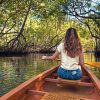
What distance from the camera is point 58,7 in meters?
17.2

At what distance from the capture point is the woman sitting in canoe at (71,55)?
14.5ft

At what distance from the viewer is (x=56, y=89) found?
4297 mm

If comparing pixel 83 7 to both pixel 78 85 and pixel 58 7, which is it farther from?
pixel 78 85

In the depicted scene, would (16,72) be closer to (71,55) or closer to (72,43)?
(71,55)

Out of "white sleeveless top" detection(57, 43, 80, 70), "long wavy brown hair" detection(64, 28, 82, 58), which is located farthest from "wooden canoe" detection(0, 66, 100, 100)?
"long wavy brown hair" detection(64, 28, 82, 58)

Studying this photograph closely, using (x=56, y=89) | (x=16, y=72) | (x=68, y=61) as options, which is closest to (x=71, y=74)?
(x=68, y=61)

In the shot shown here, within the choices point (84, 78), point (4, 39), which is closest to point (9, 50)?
point (4, 39)

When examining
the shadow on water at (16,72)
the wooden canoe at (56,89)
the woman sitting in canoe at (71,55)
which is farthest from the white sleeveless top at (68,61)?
the shadow on water at (16,72)

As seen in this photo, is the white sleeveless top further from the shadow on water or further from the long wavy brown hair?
the shadow on water

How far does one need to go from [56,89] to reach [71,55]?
2.04 ft

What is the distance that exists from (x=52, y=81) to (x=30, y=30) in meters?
28.5

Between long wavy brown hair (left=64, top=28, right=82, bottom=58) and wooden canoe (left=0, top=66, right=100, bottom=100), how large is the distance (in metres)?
0.47

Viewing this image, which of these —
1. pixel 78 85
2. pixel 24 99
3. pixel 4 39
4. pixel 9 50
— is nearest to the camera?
pixel 24 99

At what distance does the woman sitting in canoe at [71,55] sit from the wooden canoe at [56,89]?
0.43ft
